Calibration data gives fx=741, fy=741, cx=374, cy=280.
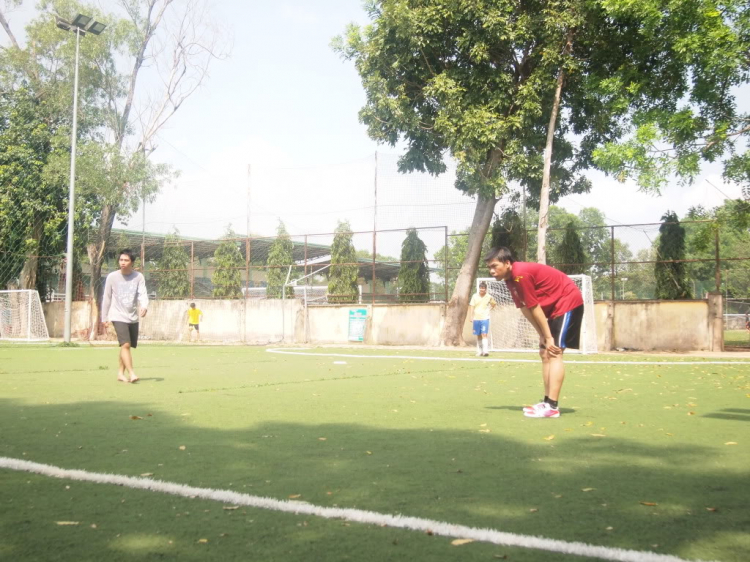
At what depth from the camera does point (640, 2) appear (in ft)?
62.2

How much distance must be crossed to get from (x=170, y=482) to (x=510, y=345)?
20.1 meters

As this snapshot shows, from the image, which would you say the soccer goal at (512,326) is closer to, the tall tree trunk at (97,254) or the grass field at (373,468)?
the grass field at (373,468)

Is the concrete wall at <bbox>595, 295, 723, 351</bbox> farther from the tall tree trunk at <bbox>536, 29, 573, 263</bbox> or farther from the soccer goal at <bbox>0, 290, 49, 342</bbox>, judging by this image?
the soccer goal at <bbox>0, 290, 49, 342</bbox>

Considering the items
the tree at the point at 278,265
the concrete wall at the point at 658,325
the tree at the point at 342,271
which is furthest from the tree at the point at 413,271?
the concrete wall at the point at 658,325

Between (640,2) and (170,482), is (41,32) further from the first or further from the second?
(170,482)

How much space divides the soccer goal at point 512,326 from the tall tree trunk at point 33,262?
22.6 m

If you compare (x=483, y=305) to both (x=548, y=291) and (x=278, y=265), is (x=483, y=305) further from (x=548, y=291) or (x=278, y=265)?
(x=278, y=265)

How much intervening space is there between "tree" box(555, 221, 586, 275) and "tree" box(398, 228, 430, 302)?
5.10 meters

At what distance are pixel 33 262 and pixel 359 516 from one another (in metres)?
36.5

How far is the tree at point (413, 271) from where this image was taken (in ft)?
94.9

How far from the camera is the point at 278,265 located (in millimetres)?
34312

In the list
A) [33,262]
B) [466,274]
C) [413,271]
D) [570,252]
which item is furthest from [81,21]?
[570,252]

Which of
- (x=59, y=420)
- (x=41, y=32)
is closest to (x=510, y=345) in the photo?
(x=59, y=420)

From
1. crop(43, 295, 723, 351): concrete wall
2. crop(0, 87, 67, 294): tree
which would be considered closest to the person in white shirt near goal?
crop(43, 295, 723, 351): concrete wall
